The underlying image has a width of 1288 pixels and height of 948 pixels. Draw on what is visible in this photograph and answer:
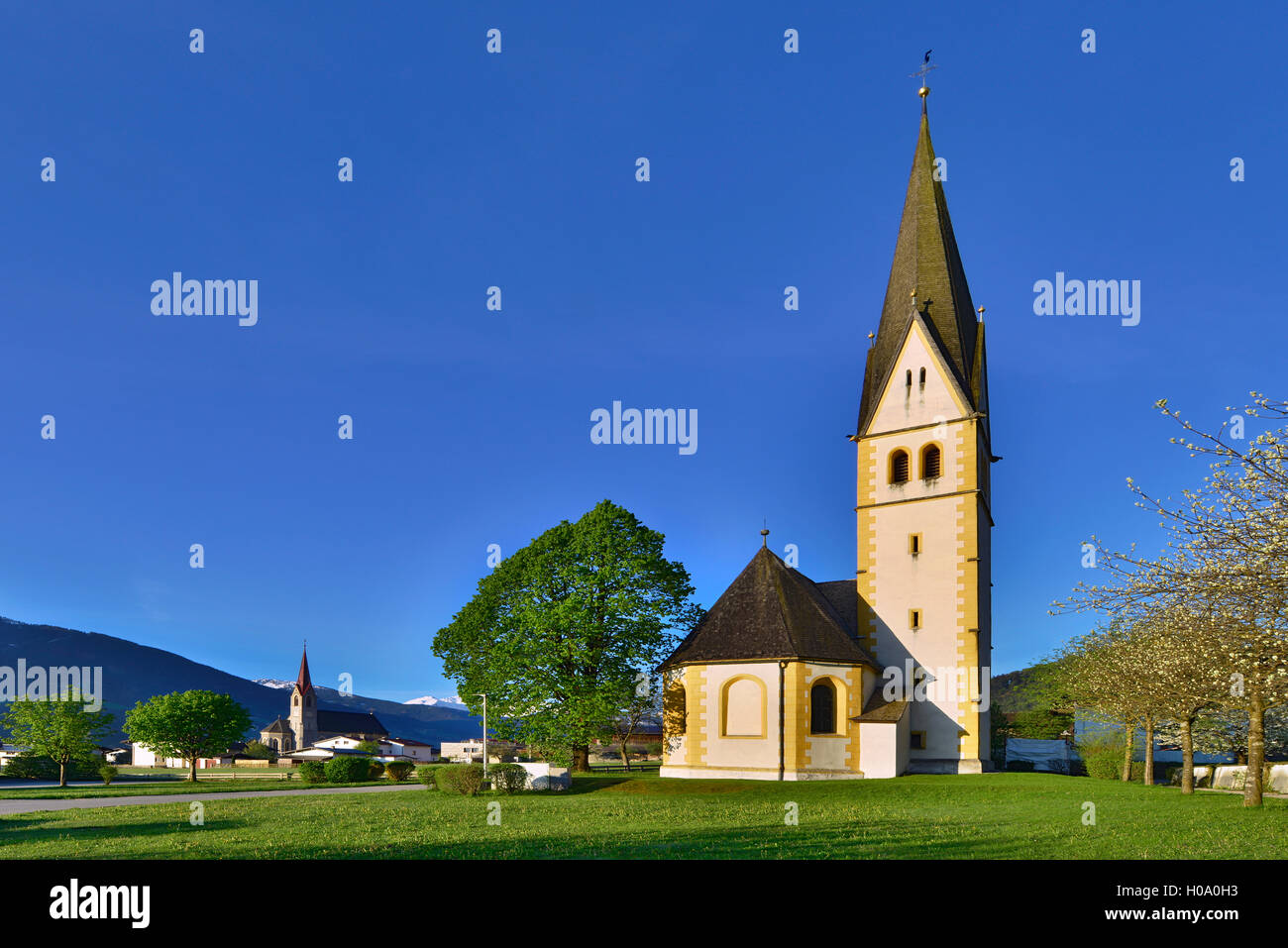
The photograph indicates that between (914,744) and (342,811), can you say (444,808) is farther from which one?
(914,744)

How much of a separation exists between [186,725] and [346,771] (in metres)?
14.6

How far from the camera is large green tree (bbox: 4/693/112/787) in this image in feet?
167

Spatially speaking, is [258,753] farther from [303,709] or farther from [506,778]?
[506,778]

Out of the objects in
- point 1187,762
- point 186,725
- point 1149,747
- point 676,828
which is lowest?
point 186,725

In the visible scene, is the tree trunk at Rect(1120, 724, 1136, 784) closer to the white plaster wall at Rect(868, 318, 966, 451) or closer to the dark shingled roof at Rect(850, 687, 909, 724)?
the dark shingled roof at Rect(850, 687, 909, 724)

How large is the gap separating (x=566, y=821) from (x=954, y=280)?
35.3 m

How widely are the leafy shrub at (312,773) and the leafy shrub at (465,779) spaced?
52.0 feet

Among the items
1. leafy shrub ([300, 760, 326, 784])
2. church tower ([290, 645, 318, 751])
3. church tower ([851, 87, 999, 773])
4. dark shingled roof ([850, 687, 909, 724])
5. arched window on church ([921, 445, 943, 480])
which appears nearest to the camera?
dark shingled roof ([850, 687, 909, 724])

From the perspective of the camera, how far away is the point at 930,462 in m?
43.7

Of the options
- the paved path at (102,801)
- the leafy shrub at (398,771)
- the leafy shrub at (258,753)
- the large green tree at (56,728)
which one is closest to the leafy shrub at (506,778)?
the paved path at (102,801)

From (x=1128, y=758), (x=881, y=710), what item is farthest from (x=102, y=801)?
(x=1128, y=758)

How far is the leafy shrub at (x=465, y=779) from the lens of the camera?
105 ft

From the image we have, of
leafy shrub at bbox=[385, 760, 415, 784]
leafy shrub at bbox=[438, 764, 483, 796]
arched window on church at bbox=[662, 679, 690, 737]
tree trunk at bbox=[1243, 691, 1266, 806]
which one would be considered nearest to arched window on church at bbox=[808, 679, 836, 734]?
arched window on church at bbox=[662, 679, 690, 737]

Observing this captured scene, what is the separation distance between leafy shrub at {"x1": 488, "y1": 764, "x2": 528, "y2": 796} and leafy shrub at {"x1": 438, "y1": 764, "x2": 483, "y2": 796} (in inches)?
19.9
